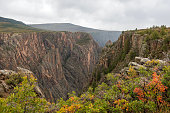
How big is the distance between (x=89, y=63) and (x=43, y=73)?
212 feet

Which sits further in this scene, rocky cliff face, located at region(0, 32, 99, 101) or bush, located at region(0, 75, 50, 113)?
rocky cliff face, located at region(0, 32, 99, 101)

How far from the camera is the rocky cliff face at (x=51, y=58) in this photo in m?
70.3

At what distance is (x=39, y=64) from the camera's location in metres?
89.7

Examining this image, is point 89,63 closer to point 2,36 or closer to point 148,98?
point 2,36

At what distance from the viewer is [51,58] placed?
10144cm

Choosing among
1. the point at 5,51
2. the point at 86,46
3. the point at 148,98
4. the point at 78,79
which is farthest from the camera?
the point at 86,46

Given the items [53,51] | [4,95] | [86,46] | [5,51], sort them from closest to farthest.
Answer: [4,95]
[5,51]
[53,51]
[86,46]

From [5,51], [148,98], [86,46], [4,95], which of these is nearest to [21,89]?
[148,98]

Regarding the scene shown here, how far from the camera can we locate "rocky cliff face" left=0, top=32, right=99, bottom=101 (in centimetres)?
7028

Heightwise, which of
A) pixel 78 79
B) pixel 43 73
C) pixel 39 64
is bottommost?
pixel 78 79

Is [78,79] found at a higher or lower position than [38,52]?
lower

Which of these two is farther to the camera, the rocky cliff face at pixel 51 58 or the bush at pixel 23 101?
the rocky cliff face at pixel 51 58

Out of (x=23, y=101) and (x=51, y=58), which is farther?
(x=51, y=58)

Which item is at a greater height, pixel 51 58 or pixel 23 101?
pixel 23 101
